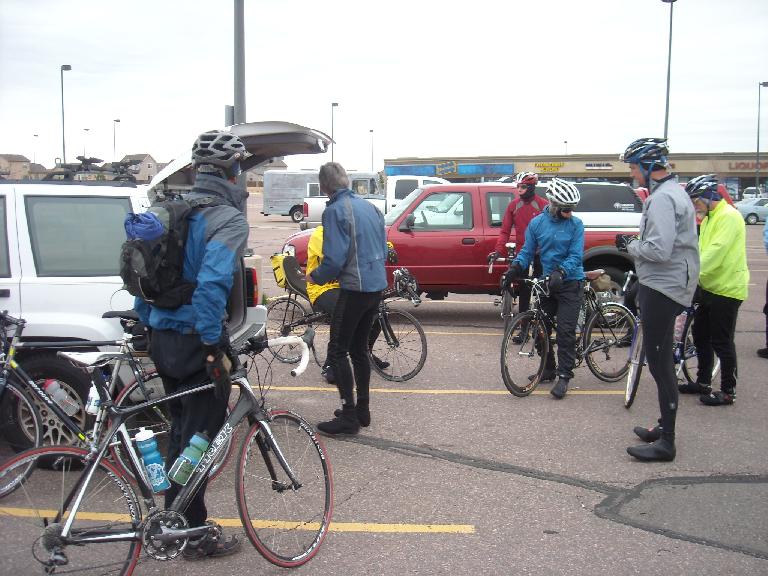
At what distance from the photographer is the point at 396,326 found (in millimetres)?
7340

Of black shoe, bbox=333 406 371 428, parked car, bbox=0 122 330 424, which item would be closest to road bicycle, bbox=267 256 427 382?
black shoe, bbox=333 406 371 428

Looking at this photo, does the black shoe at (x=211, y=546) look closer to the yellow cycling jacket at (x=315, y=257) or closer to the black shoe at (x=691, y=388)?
the yellow cycling jacket at (x=315, y=257)

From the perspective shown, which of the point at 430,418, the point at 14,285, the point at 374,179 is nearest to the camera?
the point at 14,285

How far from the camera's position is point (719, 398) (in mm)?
6816

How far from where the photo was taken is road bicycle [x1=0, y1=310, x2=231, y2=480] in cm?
378

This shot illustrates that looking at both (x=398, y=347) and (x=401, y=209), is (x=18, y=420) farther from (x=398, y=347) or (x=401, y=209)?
(x=401, y=209)

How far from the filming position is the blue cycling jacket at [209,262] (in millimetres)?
3340

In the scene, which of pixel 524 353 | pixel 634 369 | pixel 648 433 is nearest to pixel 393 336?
pixel 524 353

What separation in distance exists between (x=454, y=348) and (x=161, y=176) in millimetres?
4652

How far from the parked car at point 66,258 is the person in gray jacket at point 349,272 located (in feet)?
1.83

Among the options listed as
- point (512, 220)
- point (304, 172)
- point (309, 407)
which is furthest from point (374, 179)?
point (309, 407)

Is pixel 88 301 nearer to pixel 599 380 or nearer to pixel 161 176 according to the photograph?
pixel 161 176

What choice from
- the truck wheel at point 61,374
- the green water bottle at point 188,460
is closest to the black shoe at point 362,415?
the truck wheel at point 61,374

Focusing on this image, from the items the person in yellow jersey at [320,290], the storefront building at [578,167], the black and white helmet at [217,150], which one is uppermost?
the storefront building at [578,167]
